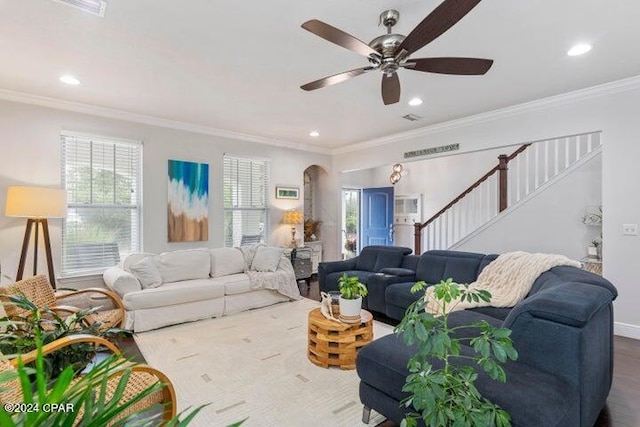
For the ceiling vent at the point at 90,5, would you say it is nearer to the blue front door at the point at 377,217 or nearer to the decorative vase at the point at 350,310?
the decorative vase at the point at 350,310

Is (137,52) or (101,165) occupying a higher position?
(137,52)

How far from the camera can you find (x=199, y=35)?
2.57 meters

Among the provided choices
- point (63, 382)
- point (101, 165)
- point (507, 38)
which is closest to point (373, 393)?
point (63, 382)

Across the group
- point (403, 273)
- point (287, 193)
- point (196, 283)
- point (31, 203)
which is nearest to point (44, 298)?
point (31, 203)

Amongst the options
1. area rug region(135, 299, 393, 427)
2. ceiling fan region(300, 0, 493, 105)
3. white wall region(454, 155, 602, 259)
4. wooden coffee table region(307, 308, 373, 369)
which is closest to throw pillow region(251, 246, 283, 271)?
area rug region(135, 299, 393, 427)

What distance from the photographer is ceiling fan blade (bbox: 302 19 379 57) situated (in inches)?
71.5

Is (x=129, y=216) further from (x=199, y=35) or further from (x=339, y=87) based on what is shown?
(x=339, y=87)

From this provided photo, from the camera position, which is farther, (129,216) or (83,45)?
(129,216)

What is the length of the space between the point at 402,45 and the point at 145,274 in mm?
3677

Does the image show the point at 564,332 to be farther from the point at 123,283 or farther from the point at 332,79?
the point at 123,283

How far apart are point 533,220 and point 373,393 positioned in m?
4.01

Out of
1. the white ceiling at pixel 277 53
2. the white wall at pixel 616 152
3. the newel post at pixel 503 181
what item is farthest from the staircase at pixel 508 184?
the white ceiling at pixel 277 53

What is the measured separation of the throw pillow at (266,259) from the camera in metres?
4.83

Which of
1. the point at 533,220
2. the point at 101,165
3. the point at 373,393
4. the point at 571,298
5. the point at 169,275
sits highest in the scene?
the point at 101,165
